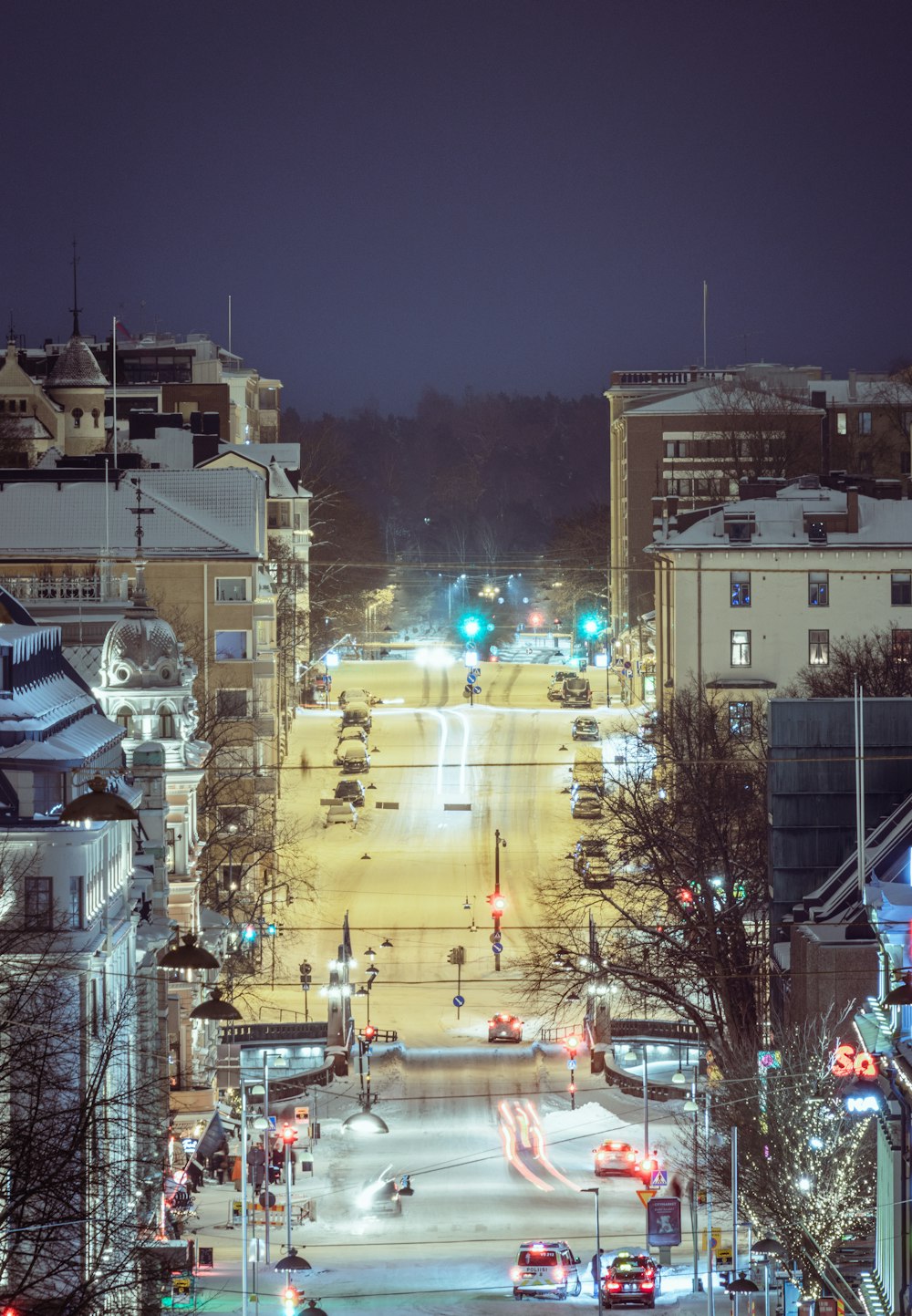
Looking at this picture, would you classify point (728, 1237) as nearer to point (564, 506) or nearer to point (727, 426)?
point (727, 426)

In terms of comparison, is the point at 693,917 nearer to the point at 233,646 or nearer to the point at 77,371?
the point at 233,646

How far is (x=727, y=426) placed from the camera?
331 ft

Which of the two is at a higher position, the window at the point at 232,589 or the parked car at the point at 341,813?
the window at the point at 232,589

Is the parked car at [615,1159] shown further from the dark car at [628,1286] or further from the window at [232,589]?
the window at [232,589]

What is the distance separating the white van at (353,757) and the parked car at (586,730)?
21.0ft

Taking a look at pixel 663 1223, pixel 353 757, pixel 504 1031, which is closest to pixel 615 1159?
pixel 663 1223

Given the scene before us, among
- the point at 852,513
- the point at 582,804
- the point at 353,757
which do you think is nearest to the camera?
the point at 582,804

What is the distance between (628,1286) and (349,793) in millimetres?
36489

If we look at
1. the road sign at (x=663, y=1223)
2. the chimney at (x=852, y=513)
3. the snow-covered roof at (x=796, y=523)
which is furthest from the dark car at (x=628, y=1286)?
the chimney at (x=852, y=513)

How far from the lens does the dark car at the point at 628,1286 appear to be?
31.6 metres

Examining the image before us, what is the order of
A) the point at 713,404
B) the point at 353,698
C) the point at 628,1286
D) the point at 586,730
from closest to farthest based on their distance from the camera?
the point at 628,1286, the point at 586,730, the point at 353,698, the point at 713,404

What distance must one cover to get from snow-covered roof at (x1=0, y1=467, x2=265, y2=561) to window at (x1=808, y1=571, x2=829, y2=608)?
1530 centimetres

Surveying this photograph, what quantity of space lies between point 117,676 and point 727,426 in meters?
60.1

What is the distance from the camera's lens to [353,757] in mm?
69812
